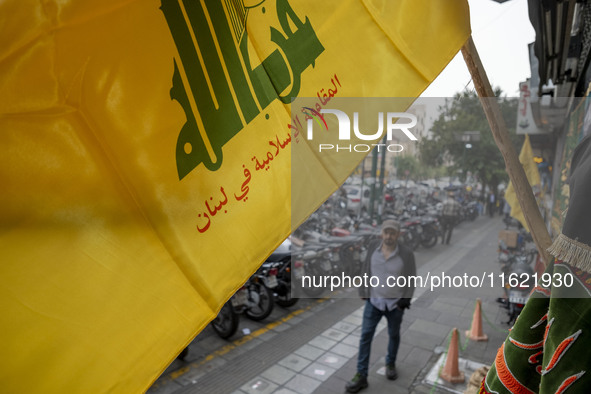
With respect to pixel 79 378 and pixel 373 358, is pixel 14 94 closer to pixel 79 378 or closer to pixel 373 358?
pixel 79 378

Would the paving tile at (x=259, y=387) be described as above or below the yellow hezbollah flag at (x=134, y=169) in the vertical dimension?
below

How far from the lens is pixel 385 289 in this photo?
4.37 metres

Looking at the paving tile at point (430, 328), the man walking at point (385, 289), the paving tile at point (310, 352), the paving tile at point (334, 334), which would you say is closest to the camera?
the man walking at point (385, 289)

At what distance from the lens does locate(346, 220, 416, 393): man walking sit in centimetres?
432

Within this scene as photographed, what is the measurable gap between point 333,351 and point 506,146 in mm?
4623

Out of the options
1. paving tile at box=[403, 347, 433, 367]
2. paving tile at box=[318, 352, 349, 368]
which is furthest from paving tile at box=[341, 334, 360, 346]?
paving tile at box=[403, 347, 433, 367]

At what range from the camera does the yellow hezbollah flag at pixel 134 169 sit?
64cm

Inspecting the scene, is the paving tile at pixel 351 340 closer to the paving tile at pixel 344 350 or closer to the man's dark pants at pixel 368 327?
the paving tile at pixel 344 350

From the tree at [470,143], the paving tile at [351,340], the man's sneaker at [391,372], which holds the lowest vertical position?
the paving tile at [351,340]

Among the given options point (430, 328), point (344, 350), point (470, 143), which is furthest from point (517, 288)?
point (470, 143)

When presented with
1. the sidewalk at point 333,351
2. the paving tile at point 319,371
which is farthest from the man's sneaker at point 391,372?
the paving tile at point 319,371

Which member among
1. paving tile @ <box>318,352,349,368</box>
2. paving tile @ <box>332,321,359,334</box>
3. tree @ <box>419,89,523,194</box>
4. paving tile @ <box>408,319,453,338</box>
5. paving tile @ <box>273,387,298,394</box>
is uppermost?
tree @ <box>419,89,523,194</box>

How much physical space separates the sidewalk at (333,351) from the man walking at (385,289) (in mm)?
378

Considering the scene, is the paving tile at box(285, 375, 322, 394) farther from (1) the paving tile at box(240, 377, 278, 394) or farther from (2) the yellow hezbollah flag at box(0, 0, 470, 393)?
(2) the yellow hezbollah flag at box(0, 0, 470, 393)
